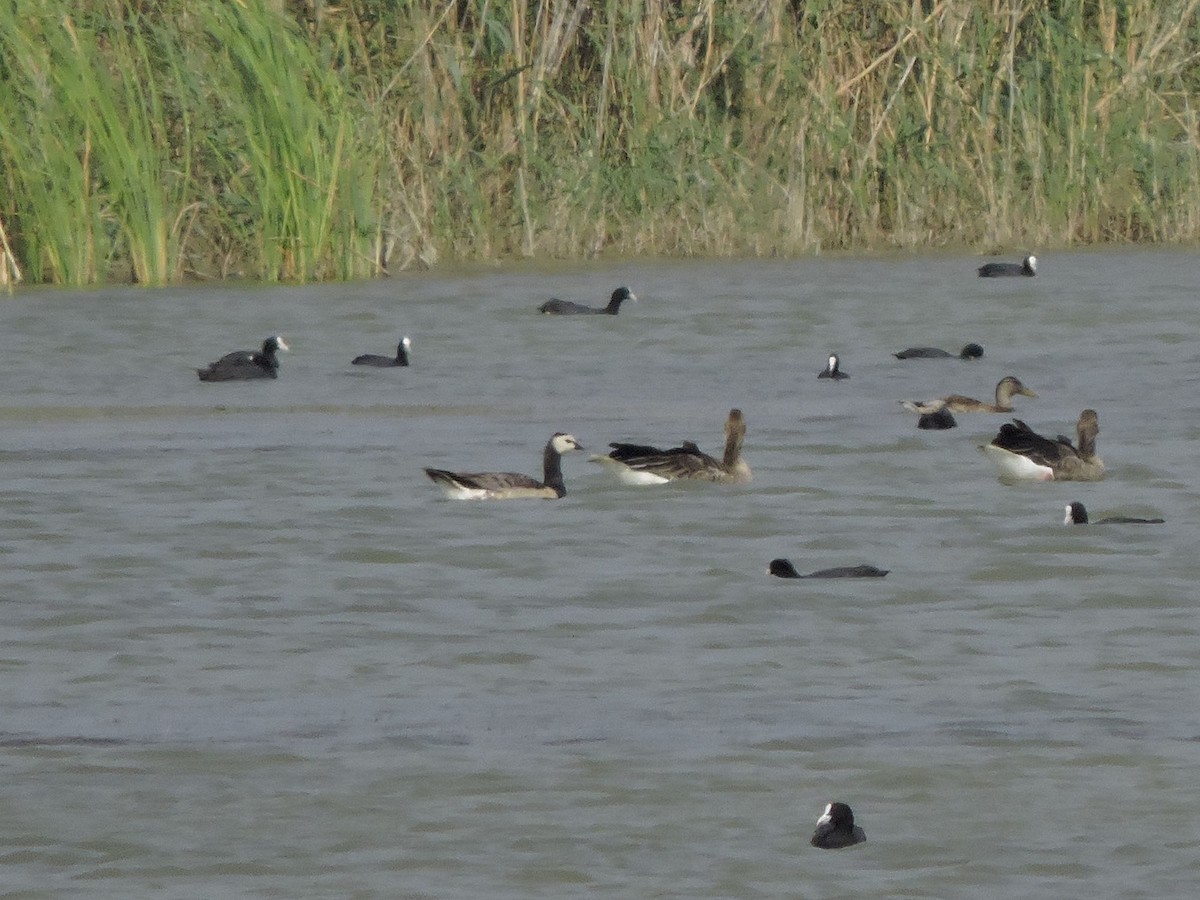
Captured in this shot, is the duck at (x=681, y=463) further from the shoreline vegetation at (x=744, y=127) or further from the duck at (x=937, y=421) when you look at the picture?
the shoreline vegetation at (x=744, y=127)

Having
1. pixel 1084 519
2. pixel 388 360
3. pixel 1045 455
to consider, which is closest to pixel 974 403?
pixel 1045 455

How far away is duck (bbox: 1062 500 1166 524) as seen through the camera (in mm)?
9453

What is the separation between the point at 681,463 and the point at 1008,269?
8510 mm

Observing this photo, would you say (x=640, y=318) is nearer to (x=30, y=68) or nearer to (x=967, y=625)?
(x=30, y=68)

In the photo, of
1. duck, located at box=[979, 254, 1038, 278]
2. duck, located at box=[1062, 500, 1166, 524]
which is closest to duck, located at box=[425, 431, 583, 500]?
duck, located at box=[1062, 500, 1166, 524]

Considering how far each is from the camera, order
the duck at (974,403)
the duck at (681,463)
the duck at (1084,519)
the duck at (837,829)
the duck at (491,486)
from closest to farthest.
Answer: the duck at (837,829) < the duck at (1084,519) < the duck at (491,486) < the duck at (681,463) < the duck at (974,403)

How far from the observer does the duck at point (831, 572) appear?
8.44 meters

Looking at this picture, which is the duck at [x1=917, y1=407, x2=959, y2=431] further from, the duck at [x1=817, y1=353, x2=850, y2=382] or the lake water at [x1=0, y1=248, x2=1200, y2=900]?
the duck at [x1=817, y1=353, x2=850, y2=382]

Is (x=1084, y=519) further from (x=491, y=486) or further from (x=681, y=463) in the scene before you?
(x=491, y=486)

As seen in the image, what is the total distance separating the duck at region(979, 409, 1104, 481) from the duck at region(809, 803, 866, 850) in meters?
5.34

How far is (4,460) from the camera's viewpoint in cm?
1142

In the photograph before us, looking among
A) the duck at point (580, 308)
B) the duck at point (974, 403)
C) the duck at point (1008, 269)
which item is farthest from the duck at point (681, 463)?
the duck at point (1008, 269)

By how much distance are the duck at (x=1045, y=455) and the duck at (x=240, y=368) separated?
171 inches

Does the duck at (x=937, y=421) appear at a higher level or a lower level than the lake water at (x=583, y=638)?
higher
